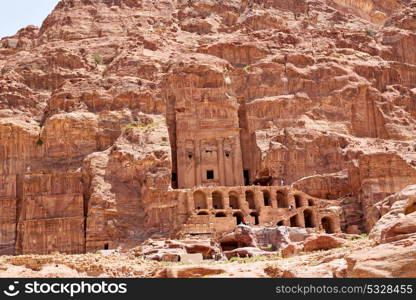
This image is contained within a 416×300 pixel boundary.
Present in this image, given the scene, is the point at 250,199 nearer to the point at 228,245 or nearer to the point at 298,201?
the point at 298,201

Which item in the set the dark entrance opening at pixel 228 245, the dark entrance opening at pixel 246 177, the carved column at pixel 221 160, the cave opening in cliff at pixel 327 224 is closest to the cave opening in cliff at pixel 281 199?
the cave opening in cliff at pixel 327 224

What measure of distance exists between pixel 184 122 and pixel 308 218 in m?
17.6

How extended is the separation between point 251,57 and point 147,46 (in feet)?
42.8

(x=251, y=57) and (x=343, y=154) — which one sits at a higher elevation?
(x=251, y=57)

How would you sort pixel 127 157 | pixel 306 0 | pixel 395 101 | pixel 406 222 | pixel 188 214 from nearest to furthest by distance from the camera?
1. pixel 406 222
2. pixel 188 214
3. pixel 127 157
4. pixel 395 101
5. pixel 306 0

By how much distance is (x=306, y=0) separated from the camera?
3991 inches

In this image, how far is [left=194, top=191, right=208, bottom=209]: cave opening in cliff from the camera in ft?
207

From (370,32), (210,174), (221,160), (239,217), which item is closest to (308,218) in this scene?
(239,217)

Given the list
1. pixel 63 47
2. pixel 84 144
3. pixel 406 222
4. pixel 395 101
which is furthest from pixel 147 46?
pixel 406 222

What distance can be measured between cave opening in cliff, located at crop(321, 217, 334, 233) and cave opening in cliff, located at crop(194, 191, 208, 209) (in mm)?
11631

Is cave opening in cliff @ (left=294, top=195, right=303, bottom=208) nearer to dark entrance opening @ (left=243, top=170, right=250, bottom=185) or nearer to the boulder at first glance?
Result: dark entrance opening @ (left=243, top=170, right=250, bottom=185)

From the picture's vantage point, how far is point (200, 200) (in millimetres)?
63531

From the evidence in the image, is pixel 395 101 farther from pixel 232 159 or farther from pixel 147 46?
pixel 147 46

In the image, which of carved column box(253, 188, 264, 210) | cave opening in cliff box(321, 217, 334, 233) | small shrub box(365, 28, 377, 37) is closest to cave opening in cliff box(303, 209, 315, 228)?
cave opening in cliff box(321, 217, 334, 233)
